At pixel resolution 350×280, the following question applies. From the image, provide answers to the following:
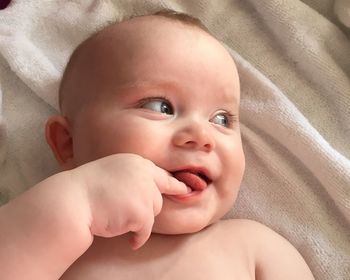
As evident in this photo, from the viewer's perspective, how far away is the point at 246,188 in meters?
1.35

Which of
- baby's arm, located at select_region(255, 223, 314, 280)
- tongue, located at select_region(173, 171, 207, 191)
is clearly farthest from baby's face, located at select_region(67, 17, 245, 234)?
baby's arm, located at select_region(255, 223, 314, 280)

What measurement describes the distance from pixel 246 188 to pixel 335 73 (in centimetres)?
30

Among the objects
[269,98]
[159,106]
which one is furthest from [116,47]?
[269,98]

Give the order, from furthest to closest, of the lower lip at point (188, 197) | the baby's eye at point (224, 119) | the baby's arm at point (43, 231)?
the baby's eye at point (224, 119) < the lower lip at point (188, 197) < the baby's arm at point (43, 231)

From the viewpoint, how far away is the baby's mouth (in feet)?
3.43

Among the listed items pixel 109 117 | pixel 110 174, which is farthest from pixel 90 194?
pixel 109 117

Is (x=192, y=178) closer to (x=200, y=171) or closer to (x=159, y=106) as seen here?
(x=200, y=171)

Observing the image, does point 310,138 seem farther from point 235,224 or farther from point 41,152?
point 41,152

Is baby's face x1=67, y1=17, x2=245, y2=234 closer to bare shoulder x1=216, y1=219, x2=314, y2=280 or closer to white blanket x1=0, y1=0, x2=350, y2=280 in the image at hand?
bare shoulder x1=216, y1=219, x2=314, y2=280

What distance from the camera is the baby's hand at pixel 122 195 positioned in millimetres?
929

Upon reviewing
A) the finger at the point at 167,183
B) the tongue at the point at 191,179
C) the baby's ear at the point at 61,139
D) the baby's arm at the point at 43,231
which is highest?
the finger at the point at 167,183

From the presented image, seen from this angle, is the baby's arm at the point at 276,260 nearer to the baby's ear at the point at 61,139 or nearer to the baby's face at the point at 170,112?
the baby's face at the point at 170,112

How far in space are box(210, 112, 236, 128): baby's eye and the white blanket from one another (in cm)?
17

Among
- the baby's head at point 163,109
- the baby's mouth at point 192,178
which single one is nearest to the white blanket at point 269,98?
the baby's head at point 163,109
